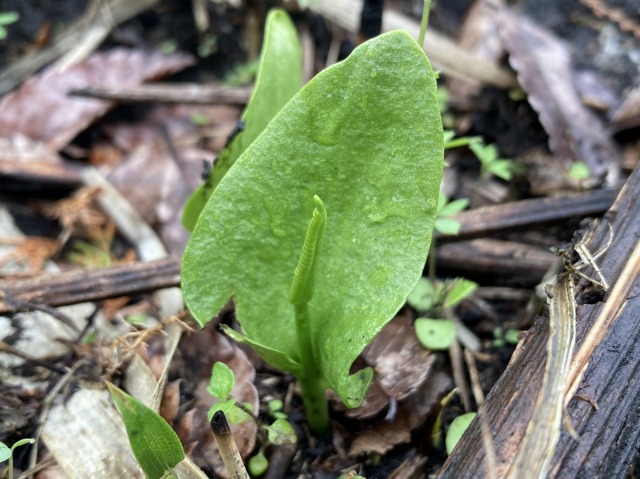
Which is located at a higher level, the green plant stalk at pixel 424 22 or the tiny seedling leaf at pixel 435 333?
the green plant stalk at pixel 424 22

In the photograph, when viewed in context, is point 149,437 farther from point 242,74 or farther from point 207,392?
point 242,74

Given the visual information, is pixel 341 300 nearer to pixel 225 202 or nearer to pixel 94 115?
pixel 225 202

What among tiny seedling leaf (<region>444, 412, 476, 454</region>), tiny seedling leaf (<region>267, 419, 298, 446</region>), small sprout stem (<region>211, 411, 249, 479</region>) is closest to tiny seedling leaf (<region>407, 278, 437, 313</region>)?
tiny seedling leaf (<region>444, 412, 476, 454</region>)

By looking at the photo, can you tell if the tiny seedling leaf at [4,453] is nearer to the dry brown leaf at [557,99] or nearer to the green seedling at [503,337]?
the green seedling at [503,337]

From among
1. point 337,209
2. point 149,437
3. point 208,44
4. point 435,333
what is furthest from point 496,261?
point 208,44

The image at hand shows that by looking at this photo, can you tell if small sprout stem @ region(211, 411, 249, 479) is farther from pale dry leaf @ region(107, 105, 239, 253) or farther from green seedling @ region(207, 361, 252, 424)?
pale dry leaf @ region(107, 105, 239, 253)

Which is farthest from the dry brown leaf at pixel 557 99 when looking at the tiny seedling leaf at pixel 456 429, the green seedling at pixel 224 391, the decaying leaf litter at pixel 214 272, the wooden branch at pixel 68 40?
the wooden branch at pixel 68 40
